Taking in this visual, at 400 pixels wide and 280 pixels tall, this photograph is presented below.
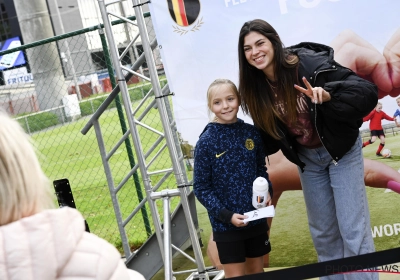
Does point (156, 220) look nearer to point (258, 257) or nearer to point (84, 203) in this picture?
point (258, 257)

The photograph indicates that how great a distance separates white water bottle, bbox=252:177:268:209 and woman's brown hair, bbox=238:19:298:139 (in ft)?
0.90

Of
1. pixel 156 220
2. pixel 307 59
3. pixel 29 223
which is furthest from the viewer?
pixel 156 220

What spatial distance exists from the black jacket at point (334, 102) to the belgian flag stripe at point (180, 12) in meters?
0.89

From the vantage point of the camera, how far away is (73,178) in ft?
40.6

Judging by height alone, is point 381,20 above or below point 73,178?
above

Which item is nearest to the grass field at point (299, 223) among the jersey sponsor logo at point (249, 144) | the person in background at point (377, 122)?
the person in background at point (377, 122)

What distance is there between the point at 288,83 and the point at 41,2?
33.4ft

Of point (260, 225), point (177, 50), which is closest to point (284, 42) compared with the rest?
point (177, 50)

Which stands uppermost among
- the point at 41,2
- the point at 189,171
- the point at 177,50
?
the point at 41,2

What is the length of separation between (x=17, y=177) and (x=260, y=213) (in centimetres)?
226

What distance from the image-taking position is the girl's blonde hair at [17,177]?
1669mm

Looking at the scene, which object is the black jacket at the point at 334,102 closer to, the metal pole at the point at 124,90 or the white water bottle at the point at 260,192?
the white water bottle at the point at 260,192

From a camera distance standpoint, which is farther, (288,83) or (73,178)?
(73,178)

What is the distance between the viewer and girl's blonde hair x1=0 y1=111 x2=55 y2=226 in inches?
65.7
